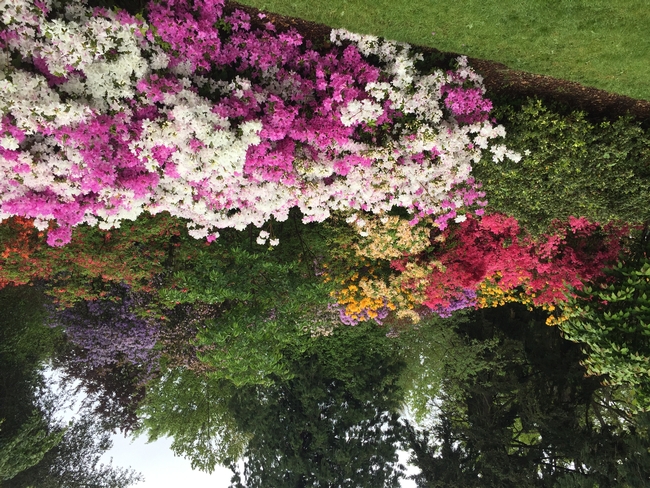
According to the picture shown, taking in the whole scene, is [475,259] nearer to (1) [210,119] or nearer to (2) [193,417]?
(1) [210,119]

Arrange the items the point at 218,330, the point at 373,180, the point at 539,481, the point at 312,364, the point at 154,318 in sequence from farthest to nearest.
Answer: the point at 312,364 → the point at 154,318 → the point at 539,481 → the point at 218,330 → the point at 373,180

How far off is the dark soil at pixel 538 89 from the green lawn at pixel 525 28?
38cm

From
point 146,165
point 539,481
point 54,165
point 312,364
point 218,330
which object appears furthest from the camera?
point 312,364

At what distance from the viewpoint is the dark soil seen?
7.81 meters

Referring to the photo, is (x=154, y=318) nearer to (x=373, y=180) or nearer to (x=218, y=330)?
(x=218, y=330)

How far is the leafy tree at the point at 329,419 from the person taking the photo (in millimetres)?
14828

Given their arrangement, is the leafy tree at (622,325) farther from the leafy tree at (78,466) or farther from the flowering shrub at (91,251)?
the leafy tree at (78,466)

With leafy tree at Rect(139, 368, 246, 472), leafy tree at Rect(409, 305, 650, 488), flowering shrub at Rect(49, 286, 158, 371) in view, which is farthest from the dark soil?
leafy tree at Rect(139, 368, 246, 472)

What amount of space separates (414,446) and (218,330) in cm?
1041

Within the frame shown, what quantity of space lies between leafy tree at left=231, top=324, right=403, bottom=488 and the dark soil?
9.89 m

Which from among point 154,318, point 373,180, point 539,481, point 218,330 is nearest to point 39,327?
point 154,318

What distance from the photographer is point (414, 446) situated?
16.4 metres

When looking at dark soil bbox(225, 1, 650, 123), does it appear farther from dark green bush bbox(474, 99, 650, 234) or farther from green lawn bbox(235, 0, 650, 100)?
green lawn bbox(235, 0, 650, 100)

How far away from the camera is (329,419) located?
15.3m
